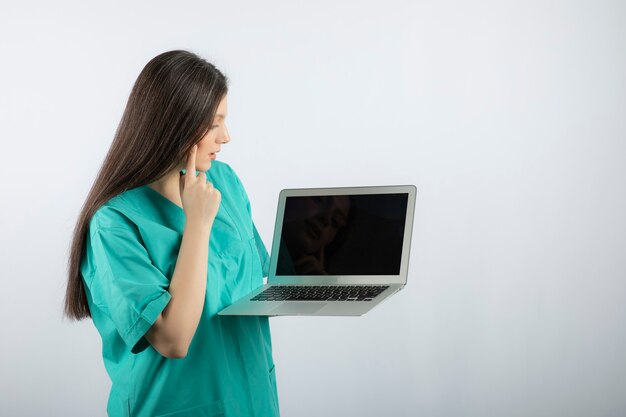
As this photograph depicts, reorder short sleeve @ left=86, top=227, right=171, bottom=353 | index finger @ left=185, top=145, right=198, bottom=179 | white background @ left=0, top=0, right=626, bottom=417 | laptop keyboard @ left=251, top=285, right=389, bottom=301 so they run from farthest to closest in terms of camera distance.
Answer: white background @ left=0, top=0, right=626, bottom=417 < laptop keyboard @ left=251, top=285, right=389, bottom=301 < index finger @ left=185, top=145, right=198, bottom=179 < short sleeve @ left=86, top=227, right=171, bottom=353

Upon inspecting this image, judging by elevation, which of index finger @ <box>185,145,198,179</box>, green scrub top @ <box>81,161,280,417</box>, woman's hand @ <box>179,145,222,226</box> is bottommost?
green scrub top @ <box>81,161,280,417</box>

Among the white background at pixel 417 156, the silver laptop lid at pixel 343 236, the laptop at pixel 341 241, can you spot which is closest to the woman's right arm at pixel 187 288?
the laptop at pixel 341 241

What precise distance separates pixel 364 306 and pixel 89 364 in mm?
1820

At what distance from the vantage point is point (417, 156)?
2746 mm

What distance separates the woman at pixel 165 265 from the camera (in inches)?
52.6

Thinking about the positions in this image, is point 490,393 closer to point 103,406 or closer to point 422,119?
point 422,119

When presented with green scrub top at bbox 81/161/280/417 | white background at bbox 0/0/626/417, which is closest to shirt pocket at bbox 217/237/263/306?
green scrub top at bbox 81/161/280/417

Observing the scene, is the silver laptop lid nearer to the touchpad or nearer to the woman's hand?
the touchpad

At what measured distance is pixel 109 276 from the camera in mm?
1341

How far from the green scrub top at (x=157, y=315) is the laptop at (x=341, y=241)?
114mm

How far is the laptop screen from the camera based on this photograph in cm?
170

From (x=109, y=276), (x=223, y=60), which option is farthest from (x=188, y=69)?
(x=223, y=60)

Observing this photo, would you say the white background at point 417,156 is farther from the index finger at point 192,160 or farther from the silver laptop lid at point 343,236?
the index finger at point 192,160

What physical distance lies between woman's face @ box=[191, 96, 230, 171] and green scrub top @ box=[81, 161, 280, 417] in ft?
0.33
